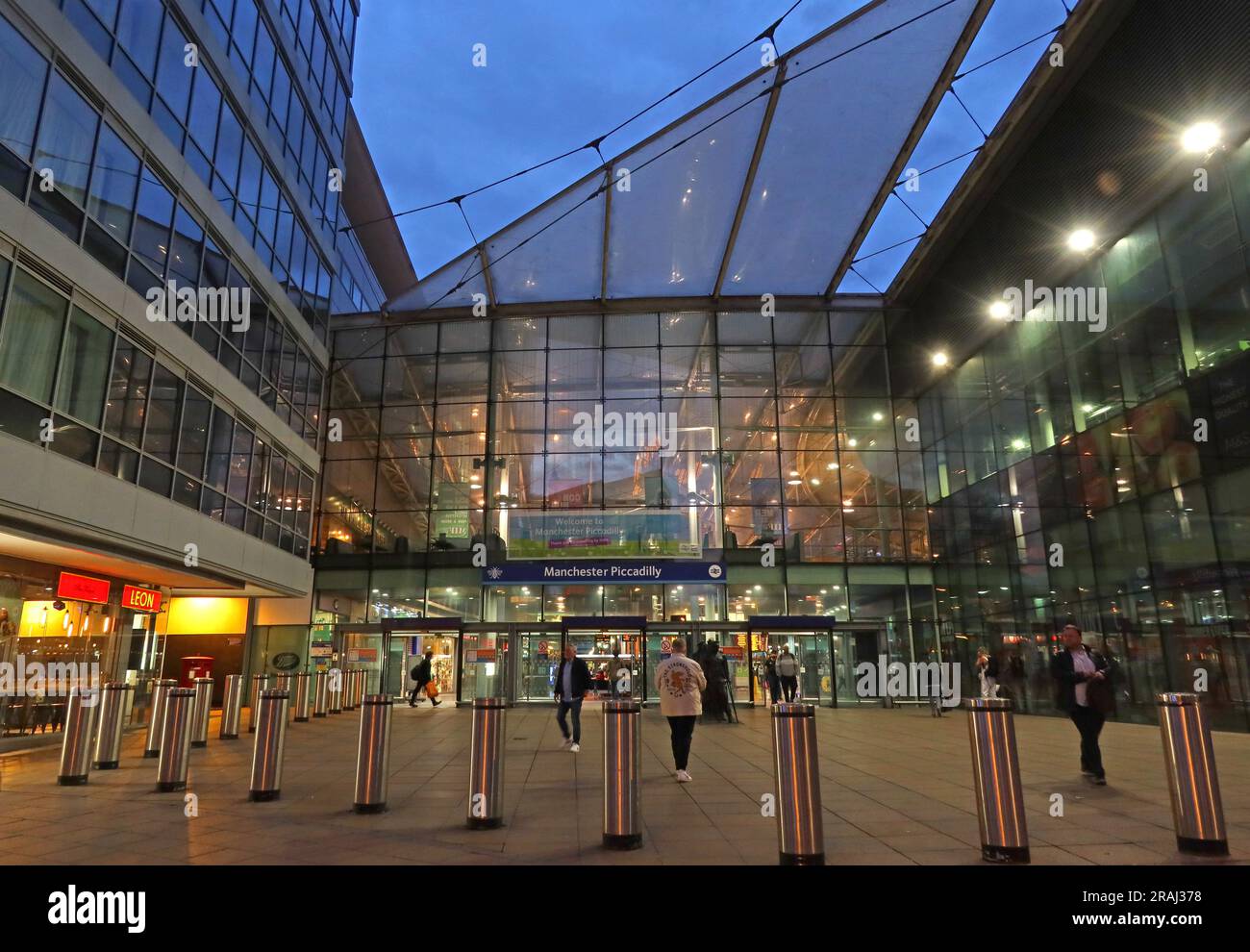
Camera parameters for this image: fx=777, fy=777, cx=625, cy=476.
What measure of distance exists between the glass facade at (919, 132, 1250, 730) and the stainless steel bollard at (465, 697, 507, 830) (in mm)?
14951

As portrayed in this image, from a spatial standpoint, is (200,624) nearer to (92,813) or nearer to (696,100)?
(92,813)

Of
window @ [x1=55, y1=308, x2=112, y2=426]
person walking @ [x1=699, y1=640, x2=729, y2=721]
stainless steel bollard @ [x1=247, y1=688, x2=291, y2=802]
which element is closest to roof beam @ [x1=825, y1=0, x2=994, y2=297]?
person walking @ [x1=699, y1=640, x2=729, y2=721]

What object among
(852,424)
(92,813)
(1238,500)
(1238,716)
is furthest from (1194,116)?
(92,813)

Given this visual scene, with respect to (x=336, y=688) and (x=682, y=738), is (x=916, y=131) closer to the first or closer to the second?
(x=682, y=738)

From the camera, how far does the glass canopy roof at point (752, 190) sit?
62.0 feet

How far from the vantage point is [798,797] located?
520 centimetres

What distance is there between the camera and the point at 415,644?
25922 millimetres

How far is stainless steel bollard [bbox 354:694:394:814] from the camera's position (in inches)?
282

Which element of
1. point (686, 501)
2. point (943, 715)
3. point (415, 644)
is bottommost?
point (943, 715)

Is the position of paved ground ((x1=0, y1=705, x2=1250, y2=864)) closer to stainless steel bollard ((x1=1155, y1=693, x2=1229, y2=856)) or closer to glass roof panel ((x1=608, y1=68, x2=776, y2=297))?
stainless steel bollard ((x1=1155, y1=693, x2=1229, y2=856))

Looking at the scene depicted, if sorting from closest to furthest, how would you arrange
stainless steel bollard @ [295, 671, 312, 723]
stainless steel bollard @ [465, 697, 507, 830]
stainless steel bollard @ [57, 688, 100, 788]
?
stainless steel bollard @ [465, 697, 507, 830] < stainless steel bollard @ [57, 688, 100, 788] < stainless steel bollard @ [295, 671, 312, 723]

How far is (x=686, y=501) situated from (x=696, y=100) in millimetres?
12513

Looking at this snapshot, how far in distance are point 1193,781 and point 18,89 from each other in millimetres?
15559

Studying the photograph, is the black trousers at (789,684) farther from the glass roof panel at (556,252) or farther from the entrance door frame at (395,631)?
the glass roof panel at (556,252)
